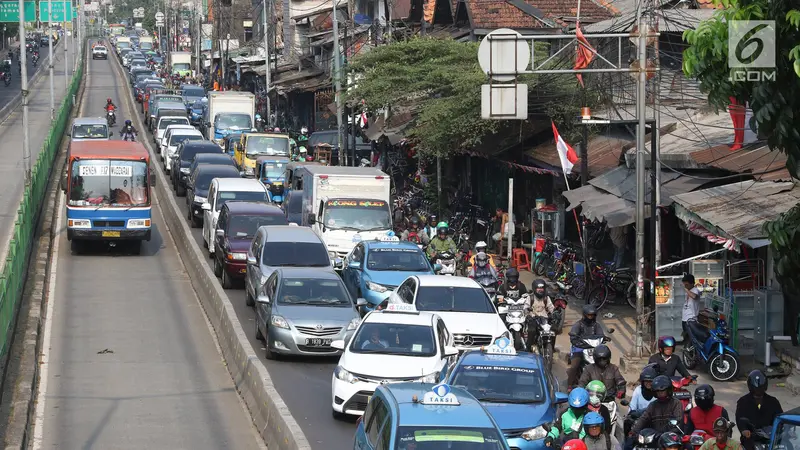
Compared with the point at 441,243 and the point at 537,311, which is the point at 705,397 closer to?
the point at 537,311

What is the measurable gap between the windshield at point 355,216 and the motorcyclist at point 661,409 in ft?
51.8

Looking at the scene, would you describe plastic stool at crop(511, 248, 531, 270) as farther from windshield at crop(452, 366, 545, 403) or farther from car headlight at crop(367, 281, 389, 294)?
windshield at crop(452, 366, 545, 403)

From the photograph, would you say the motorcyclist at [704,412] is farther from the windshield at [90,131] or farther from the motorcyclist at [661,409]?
the windshield at [90,131]

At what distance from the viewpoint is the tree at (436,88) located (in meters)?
30.1

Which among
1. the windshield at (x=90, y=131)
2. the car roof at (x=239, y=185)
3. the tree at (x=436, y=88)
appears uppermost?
the tree at (x=436, y=88)

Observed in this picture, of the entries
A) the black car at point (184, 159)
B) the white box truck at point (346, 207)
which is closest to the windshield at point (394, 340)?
the white box truck at point (346, 207)

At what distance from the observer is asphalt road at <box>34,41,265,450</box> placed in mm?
16641

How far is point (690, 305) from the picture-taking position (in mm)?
19203

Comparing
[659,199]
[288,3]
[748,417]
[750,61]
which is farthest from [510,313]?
[288,3]

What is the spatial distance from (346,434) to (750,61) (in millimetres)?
7429

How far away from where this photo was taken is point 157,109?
6125 cm

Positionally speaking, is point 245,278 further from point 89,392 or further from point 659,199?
point 659,199

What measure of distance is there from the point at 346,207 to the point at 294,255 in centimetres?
391

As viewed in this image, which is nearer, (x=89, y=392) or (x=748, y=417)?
(x=748, y=417)
